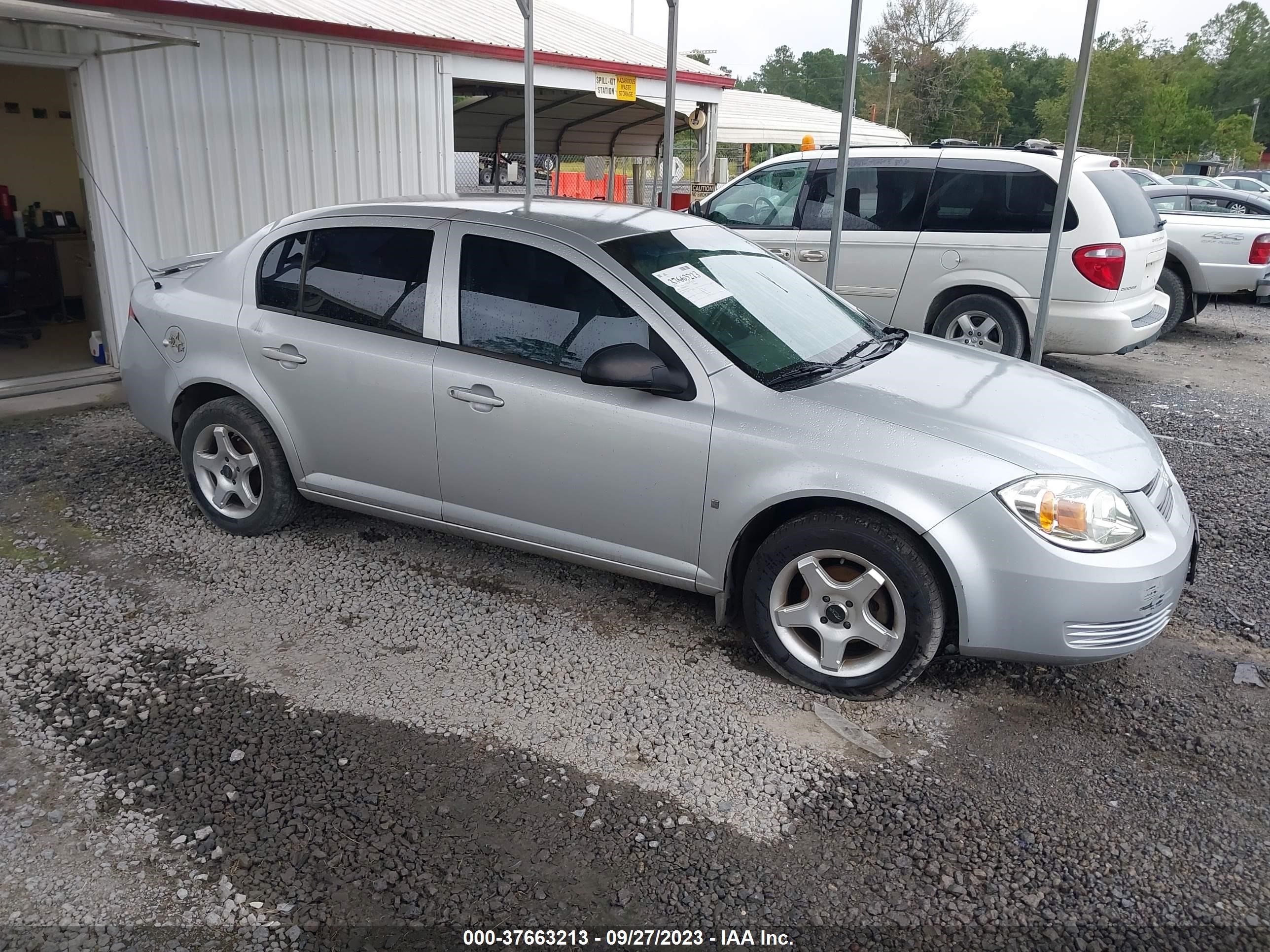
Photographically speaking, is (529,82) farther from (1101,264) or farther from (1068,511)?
(1101,264)

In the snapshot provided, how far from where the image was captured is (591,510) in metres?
3.79

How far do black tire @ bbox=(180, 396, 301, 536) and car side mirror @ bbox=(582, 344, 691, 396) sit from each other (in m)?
1.88

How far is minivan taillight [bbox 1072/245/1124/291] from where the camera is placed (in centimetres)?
737

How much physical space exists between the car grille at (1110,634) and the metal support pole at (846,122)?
272 cm

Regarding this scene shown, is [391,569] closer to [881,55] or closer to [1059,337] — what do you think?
[1059,337]

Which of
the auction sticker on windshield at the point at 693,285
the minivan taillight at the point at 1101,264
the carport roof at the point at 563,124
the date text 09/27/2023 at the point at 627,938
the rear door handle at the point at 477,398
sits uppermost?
the carport roof at the point at 563,124

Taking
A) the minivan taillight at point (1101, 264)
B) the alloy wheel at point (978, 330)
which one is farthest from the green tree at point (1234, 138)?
the alloy wheel at point (978, 330)

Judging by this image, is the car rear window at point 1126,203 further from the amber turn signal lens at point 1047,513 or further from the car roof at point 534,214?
the amber turn signal lens at point 1047,513

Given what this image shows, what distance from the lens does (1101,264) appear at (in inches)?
291

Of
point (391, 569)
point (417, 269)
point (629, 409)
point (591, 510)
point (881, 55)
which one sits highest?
point (881, 55)

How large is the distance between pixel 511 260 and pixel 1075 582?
2.47 m

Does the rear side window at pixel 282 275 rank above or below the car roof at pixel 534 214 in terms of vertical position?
Answer: below

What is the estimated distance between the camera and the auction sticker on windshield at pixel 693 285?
3793 mm

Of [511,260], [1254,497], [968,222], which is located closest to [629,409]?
[511,260]
